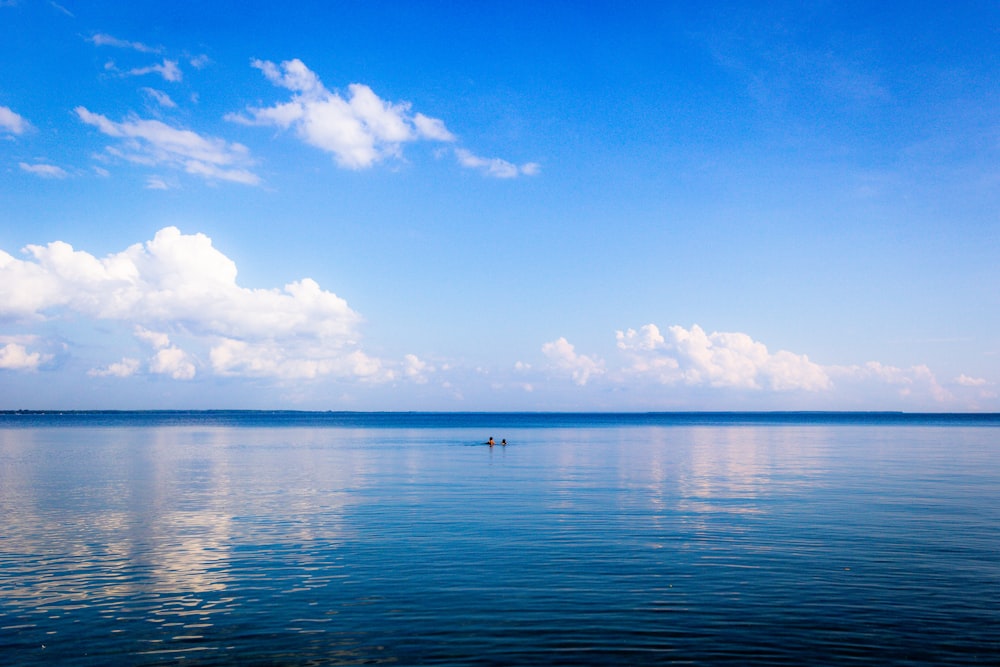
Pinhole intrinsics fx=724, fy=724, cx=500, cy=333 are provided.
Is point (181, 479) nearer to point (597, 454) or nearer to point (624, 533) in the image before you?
point (624, 533)

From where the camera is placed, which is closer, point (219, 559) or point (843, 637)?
point (843, 637)

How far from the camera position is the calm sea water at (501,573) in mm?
18031

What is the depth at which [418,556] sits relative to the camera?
1108 inches

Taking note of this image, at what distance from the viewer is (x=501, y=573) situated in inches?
994

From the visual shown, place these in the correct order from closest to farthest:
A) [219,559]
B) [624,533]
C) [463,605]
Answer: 1. [463,605]
2. [219,559]
3. [624,533]

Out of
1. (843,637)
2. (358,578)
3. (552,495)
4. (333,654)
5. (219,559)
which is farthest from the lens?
(552,495)

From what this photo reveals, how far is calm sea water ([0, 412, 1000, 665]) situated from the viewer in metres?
18.0

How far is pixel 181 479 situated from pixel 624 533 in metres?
39.8

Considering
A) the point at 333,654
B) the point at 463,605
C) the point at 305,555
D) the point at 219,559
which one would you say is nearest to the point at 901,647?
the point at 463,605

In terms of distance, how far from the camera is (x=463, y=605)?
21.4 metres

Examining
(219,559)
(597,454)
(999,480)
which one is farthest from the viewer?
(597,454)

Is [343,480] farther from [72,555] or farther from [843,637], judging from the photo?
[843,637]

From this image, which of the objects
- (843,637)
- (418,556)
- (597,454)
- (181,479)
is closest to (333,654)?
(418,556)

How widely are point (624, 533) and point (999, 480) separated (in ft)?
130
